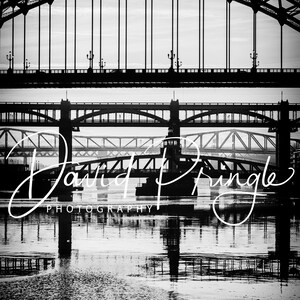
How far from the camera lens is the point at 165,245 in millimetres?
33719

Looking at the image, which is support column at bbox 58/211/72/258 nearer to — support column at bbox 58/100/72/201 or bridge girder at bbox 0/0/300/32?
bridge girder at bbox 0/0/300/32

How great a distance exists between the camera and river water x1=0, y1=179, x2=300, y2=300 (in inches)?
891

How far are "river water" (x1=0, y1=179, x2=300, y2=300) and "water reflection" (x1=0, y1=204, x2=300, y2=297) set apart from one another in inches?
1.2

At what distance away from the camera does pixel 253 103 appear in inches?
5837

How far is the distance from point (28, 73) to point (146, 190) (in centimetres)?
2009

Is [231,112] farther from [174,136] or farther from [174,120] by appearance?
[174,136]

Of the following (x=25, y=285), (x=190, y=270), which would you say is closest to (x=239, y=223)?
(x=190, y=270)

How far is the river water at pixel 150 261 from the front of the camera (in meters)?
22.6

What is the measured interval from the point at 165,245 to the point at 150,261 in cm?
Answer: 542

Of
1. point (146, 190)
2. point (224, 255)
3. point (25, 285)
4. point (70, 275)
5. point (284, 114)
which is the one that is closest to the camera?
point (25, 285)

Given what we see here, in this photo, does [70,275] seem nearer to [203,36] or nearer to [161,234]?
[161,234]

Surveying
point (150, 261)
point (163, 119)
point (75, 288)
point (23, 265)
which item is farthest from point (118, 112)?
point (75, 288)

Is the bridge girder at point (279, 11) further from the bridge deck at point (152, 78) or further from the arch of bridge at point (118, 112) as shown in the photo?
the arch of bridge at point (118, 112)

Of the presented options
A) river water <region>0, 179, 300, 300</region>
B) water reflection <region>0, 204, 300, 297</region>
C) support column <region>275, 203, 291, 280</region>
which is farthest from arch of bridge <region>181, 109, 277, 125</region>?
river water <region>0, 179, 300, 300</region>
